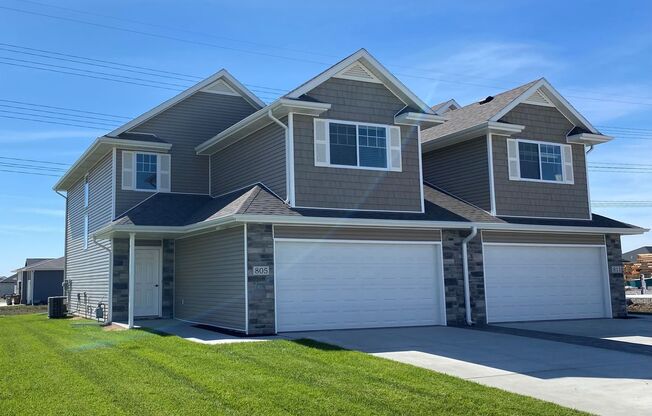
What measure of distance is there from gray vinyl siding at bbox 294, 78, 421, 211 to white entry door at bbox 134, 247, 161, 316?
6481 mm

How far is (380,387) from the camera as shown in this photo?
8.24 metres

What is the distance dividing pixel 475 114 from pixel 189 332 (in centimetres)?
1119

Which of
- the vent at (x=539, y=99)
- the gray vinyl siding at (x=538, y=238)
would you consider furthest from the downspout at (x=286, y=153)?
the vent at (x=539, y=99)

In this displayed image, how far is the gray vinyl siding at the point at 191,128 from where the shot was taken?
792 inches

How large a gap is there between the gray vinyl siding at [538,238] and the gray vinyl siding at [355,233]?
1.95m

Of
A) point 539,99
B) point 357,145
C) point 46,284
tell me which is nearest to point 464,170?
point 539,99

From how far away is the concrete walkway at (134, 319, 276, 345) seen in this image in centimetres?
1317

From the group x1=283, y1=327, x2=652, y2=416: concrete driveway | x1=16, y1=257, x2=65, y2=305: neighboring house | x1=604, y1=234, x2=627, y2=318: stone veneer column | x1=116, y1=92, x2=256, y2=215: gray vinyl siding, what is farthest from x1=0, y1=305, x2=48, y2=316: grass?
x1=604, y1=234, x2=627, y2=318: stone veneer column

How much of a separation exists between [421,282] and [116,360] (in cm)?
860

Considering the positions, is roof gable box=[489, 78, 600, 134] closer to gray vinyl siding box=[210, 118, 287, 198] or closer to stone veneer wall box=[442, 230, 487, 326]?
stone veneer wall box=[442, 230, 487, 326]

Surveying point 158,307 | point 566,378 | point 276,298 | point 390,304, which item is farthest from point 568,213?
point 158,307

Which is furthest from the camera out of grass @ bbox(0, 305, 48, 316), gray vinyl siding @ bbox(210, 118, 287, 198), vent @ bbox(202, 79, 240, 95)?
grass @ bbox(0, 305, 48, 316)

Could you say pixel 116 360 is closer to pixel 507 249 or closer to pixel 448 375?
pixel 448 375

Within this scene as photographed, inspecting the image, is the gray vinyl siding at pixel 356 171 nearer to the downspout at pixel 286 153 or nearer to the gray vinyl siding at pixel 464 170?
the downspout at pixel 286 153
